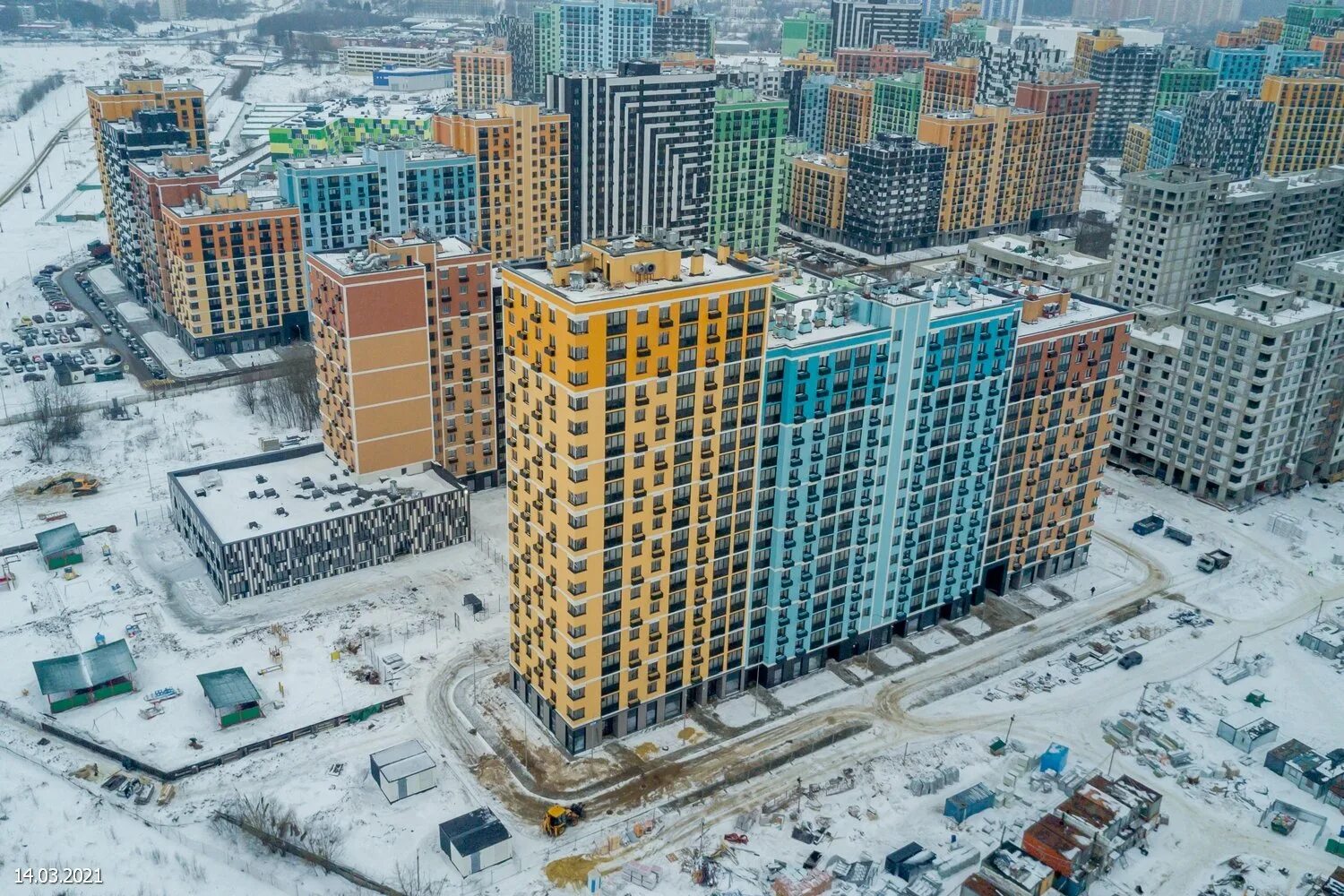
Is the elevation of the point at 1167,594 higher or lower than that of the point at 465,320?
lower

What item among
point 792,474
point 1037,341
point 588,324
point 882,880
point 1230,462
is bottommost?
point 882,880

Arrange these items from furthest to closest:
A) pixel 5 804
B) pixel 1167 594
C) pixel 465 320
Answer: pixel 465 320 → pixel 1167 594 → pixel 5 804

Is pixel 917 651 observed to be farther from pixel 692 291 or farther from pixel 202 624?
pixel 202 624

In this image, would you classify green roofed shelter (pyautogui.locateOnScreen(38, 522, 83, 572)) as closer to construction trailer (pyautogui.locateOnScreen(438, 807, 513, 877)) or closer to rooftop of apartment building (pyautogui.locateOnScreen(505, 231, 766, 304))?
construction trailer (pyautogui.locateOnScreen(438, 807, 513, 877))

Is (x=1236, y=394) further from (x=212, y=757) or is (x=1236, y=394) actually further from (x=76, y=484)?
(x=76, y=484)

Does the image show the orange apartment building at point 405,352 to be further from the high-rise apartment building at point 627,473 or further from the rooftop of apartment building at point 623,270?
the rooftop of apartment building at point 623,270

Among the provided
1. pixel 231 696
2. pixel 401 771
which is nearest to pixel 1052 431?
pixel 401 771

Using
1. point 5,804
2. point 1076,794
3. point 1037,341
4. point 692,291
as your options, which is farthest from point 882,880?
point 5,804

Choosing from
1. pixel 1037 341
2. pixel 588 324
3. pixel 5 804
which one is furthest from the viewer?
pixel 1037 341

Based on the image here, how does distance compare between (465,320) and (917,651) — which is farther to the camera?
(465,320)

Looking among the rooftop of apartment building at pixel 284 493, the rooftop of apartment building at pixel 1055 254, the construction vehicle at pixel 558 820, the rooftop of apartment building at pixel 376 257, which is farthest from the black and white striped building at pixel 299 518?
the rooftop of apartment building at pixel 1055 254

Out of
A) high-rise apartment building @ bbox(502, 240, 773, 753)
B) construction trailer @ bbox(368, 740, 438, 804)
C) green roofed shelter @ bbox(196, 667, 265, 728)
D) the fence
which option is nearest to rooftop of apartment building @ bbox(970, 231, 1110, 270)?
high-rise apartment building @ bbox(502, 240, 773, 753)
